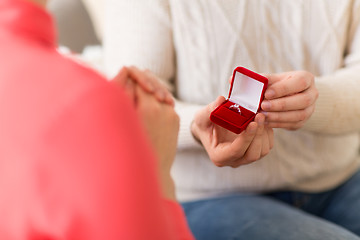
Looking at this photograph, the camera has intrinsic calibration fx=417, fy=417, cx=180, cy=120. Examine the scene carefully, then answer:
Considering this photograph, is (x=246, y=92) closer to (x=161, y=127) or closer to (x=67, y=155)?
(x=161, y=127)

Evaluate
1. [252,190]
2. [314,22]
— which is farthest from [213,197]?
[314,22]

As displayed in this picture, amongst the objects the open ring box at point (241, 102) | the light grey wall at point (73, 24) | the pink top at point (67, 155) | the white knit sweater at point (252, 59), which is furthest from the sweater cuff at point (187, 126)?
the light grey wall at point (73, 24)

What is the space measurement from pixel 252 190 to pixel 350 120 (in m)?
0.21

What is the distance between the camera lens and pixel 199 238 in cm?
71

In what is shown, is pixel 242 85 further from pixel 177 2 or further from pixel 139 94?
pixel 177 2

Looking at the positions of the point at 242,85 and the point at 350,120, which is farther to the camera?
the point at 350,120

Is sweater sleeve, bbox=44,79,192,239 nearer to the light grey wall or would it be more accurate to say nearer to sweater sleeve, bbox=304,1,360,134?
sweater sleeve, bbox=304,1,360,134

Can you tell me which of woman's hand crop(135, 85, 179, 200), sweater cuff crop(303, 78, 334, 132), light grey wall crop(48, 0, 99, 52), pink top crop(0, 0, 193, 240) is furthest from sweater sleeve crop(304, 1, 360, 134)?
light grey wall crop(48, 0, 99, 52)

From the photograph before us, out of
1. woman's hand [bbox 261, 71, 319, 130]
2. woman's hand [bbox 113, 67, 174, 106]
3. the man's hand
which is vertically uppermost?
woman's hand [bbox 113, 67, 174, 106]

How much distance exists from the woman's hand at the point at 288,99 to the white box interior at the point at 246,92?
0.4 inches

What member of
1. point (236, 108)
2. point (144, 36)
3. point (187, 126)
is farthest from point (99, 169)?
point (144, 36)

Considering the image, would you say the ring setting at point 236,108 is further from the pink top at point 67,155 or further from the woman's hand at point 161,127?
the pink top at point 67,155

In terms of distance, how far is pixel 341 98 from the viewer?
66cm

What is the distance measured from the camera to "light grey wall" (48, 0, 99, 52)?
3.78ft
